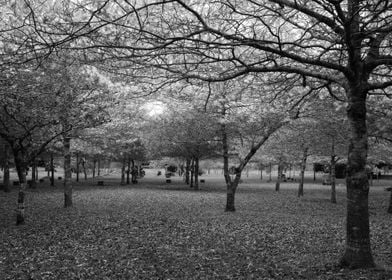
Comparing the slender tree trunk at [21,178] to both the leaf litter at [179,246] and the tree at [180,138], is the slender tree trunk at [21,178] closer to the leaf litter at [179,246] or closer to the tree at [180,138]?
the leaf litter at [179,246]

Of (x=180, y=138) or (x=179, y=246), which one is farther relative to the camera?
(x=180, y=138)

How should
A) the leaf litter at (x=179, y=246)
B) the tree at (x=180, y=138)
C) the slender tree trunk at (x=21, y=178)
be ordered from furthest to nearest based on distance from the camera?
the tree at (x=180, y=138) → the slender tree trunk at (x=21, y=178) → the leaf litter at (x=179, y=246)

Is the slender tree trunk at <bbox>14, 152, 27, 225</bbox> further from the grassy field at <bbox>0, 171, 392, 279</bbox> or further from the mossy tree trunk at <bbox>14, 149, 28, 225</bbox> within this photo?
the grassy field at <bbox>0, 171, 392, 279</bbox>

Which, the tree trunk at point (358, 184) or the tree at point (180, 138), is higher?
the tree at point (180, 138)

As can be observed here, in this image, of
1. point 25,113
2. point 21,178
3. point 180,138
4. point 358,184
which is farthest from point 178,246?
point 180,138

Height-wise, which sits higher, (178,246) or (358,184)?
(358,184)

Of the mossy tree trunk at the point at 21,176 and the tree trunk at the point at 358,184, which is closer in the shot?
the tree trunk at the point at 358,184

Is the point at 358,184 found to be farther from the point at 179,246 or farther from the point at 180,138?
the point at 180,138

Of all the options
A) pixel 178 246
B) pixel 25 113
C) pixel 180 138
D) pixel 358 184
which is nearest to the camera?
pixel 358 184

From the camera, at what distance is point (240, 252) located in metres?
9.26

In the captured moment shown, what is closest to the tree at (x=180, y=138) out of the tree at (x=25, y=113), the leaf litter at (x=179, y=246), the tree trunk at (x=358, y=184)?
the leaf litter at (x=179, y=246)

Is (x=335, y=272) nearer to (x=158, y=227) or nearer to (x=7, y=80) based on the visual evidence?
(x=158, y=227)

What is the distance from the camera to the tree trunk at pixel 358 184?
6.63m

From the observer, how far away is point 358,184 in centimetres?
661
